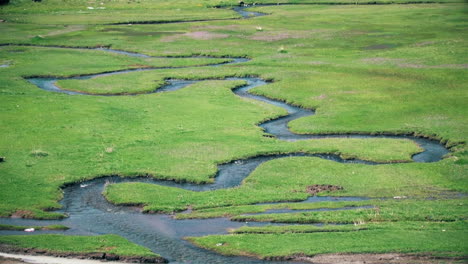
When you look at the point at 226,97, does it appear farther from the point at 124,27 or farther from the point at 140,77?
the point at 124,27

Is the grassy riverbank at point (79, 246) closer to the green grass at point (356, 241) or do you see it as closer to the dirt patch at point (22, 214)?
the green grass at point (356, 241)

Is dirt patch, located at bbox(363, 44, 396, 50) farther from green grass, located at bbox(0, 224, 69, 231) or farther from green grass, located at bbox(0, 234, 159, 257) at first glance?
green grass, located at bbox(0, 234, 159, 257)

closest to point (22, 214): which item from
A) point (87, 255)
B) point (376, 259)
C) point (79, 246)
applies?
Answer: point (79, 246)

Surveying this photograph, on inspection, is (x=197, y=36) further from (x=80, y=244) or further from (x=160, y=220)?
(x=80, y=244)

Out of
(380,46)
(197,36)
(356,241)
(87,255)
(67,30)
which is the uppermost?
(380,46)

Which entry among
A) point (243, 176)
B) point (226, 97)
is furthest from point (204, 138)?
point (226, 97)

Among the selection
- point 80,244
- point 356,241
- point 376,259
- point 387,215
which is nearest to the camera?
point 376,259
